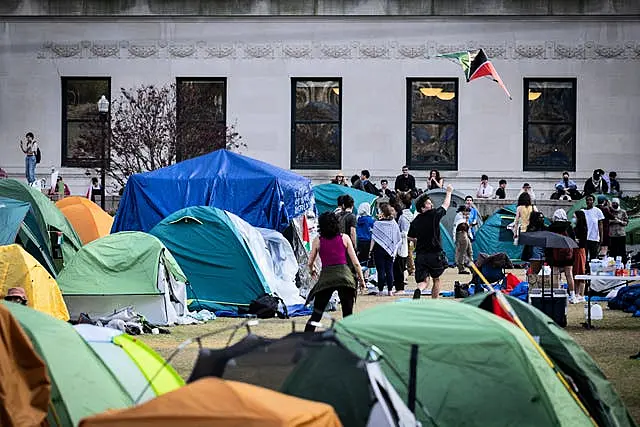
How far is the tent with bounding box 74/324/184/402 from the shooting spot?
10.1m

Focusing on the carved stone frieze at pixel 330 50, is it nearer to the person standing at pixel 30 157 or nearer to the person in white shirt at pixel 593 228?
the person standing at pixel 30 157

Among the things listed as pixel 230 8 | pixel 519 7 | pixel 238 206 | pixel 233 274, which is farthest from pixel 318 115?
pixel 233 274

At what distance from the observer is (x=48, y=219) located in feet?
72.6

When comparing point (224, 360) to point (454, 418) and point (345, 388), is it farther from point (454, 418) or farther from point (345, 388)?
point (454, 418)

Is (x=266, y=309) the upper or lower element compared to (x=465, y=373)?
lower

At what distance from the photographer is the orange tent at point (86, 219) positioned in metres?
26.1

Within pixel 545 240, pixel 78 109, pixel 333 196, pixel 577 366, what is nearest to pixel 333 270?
pixel 545 240

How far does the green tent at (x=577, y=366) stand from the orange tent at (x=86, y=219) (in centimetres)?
1607

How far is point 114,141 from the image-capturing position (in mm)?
36719

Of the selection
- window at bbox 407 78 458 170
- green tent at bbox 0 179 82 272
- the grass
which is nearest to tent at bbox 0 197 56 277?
green tent at bbox 0 179 82 272

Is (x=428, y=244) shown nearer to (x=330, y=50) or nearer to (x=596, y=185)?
(x=596, y=185)

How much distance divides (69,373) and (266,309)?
32.8 ft

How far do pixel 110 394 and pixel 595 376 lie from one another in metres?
3.81

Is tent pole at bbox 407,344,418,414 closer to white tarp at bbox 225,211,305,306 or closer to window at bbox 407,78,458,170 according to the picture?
white tarp at bbox 225,211,305,306
